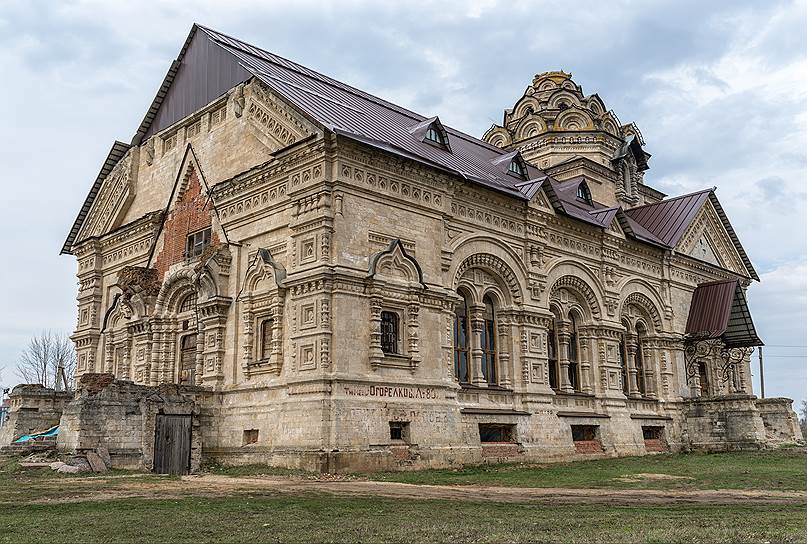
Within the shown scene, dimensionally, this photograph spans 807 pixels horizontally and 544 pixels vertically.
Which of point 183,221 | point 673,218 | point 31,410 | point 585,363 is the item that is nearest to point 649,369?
point 585,363

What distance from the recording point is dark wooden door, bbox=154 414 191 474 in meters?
20.7

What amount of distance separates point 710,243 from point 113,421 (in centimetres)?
2871

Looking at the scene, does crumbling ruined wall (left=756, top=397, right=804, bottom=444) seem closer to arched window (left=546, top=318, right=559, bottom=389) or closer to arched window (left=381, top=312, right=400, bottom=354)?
arched window (left=546, top=318, right=559, bottom=389)

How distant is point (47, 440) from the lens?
2366cm

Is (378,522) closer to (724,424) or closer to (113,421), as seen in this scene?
(113,421)

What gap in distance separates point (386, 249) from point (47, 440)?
1205 centimetres

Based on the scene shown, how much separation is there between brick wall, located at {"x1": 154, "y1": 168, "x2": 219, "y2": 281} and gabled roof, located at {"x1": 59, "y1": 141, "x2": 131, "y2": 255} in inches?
232

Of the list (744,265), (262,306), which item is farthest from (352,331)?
(744,265)

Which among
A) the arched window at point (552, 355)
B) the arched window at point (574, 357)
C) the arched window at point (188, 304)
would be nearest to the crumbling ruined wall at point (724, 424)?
the arched window at point (574, 357)

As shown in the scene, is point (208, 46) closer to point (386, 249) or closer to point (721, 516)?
point (386, 249)

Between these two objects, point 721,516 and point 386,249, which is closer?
point 721,516

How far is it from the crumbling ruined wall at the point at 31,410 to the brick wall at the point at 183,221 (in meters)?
5.90

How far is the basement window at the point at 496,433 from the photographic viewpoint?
23250 millimetres

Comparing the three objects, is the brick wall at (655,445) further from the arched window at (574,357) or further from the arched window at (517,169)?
the arched window at (517,169)
